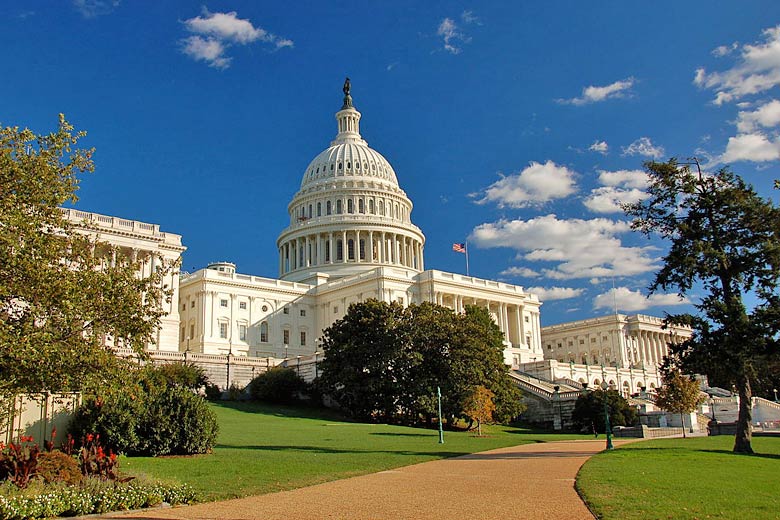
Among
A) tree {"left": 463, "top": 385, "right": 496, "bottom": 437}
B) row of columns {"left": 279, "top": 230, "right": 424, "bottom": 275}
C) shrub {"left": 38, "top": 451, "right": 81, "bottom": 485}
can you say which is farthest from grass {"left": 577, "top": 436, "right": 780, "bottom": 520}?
row of columns {"left": 279, "top": 230, "right": 424, "bottom": 275}

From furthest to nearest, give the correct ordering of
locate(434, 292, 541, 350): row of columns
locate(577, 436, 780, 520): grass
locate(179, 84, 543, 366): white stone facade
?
1. locate(434, 292, 541, 350): row of columns
2. locate(179, 84, 543, 366): white stone facade
3. locate(577, 436, 780, 520): grass

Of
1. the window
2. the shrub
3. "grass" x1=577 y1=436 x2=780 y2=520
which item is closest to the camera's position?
"grass" x1=577 y1=436 x2=780 y2=520

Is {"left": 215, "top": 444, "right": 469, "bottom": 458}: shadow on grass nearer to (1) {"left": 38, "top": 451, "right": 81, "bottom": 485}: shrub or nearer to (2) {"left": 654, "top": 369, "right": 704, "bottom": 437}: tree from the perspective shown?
(1) {"left": 38, "top": 451, "right": 81, "bottom": 485}: shrub

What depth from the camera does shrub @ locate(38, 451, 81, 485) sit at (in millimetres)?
17734

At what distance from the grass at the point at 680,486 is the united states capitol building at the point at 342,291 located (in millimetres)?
48248

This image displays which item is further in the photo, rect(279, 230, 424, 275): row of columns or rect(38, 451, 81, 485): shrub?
rect(279, 230, 424, 275): row of columns

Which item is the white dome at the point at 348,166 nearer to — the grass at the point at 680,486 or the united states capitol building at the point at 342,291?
the united states capitol building at the point at 342,291

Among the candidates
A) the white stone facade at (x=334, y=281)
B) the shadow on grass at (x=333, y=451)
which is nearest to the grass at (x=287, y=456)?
the shadow on grass at (x=333, y=451)

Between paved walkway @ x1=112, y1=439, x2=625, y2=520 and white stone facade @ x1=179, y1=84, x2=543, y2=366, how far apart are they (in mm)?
77439

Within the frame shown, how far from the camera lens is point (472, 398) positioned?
180 ft

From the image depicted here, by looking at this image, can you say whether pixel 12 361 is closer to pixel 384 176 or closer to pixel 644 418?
pixel 644 418

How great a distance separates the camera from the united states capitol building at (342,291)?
8825 centimetres

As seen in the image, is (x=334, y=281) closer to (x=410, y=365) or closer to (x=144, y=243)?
(x=144, y=243)

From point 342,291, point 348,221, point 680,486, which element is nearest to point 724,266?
point 680,486
